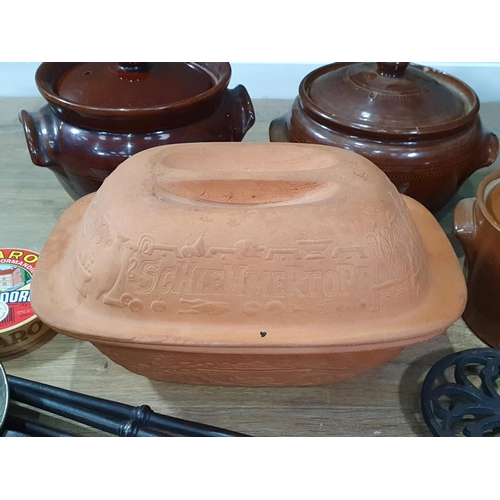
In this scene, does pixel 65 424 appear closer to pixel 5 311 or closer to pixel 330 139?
pixel 5 311

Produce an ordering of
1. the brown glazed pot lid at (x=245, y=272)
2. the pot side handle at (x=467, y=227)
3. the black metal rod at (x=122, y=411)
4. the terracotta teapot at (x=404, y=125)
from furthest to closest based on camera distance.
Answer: the terracotta teapot at (x=404, y=125), the pot side handle at (x=467, y=227), the black metal rod at (x=122, y=411), the brown glazed pot lid at (x=245, y=272)

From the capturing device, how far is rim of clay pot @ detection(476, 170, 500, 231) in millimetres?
852

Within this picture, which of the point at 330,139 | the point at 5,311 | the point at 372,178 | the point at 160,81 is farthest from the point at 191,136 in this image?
the point at 5,311

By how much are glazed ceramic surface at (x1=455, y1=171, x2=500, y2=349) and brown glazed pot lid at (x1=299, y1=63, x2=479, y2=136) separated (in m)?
0.19

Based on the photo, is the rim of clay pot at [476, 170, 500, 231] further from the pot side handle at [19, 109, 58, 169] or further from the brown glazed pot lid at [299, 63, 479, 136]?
the pot side handle at [19, 109, 58, 169]

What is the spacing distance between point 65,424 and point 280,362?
43cm

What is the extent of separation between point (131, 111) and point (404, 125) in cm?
58

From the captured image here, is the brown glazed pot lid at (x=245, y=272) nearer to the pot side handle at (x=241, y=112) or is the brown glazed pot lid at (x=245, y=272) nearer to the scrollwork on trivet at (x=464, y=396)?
the scrollwork on trivet at (x=464, y=396)

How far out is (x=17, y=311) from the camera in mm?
955

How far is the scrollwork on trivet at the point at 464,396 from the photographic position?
0.79m

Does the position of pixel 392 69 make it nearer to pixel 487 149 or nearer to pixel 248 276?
pixel 487 149

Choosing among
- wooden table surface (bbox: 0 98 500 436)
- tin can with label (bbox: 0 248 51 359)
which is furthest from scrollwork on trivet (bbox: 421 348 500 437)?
tin can with label (bbox: 0 248 51 359)

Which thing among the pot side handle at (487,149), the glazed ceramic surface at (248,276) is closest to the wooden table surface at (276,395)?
the glazed ceramic surface at (248,276)

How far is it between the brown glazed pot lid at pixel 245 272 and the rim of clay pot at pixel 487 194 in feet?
0.64
